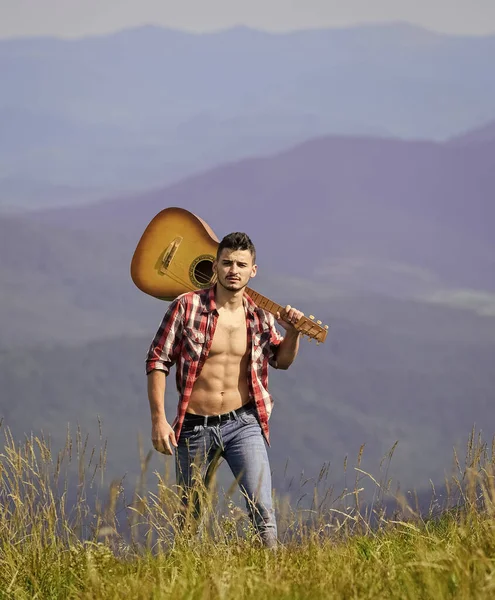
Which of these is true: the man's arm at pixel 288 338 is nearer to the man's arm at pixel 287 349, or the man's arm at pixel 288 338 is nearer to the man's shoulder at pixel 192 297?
the man's arm at pixel 287 349

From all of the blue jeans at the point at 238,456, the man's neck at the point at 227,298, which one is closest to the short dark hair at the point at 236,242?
the man's neck at the point at 227,298

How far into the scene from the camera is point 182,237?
17.4 ft

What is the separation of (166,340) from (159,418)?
36 cm

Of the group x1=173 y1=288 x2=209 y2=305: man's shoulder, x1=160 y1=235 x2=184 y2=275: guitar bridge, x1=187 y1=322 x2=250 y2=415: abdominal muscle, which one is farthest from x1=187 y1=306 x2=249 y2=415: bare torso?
x1=160 y1=235 x2=184 y2=275: guitar bridge

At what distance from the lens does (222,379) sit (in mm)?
4680

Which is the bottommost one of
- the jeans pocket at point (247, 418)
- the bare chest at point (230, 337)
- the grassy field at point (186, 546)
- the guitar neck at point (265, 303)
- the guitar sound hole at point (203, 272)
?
the grassy field at point (186, 546)

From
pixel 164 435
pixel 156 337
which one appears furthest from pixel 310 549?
pixel 156 337

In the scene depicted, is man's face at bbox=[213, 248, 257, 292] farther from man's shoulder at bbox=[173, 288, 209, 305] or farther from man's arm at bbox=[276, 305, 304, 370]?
man's arm at bbox=[276, 305, 304, 370]

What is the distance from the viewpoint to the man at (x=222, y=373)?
15.0 ft

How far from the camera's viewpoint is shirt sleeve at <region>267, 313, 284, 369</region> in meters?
4.83

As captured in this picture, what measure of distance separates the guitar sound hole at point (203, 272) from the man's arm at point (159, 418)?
29.3 inches

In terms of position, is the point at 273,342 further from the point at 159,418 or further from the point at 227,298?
the point at 159,418

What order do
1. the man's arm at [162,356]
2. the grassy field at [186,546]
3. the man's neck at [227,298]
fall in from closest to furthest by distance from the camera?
the grassy field at [186,546], the man's arm at [162,356], the man's neck at [227,298]

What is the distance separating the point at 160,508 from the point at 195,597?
27.5 inches
